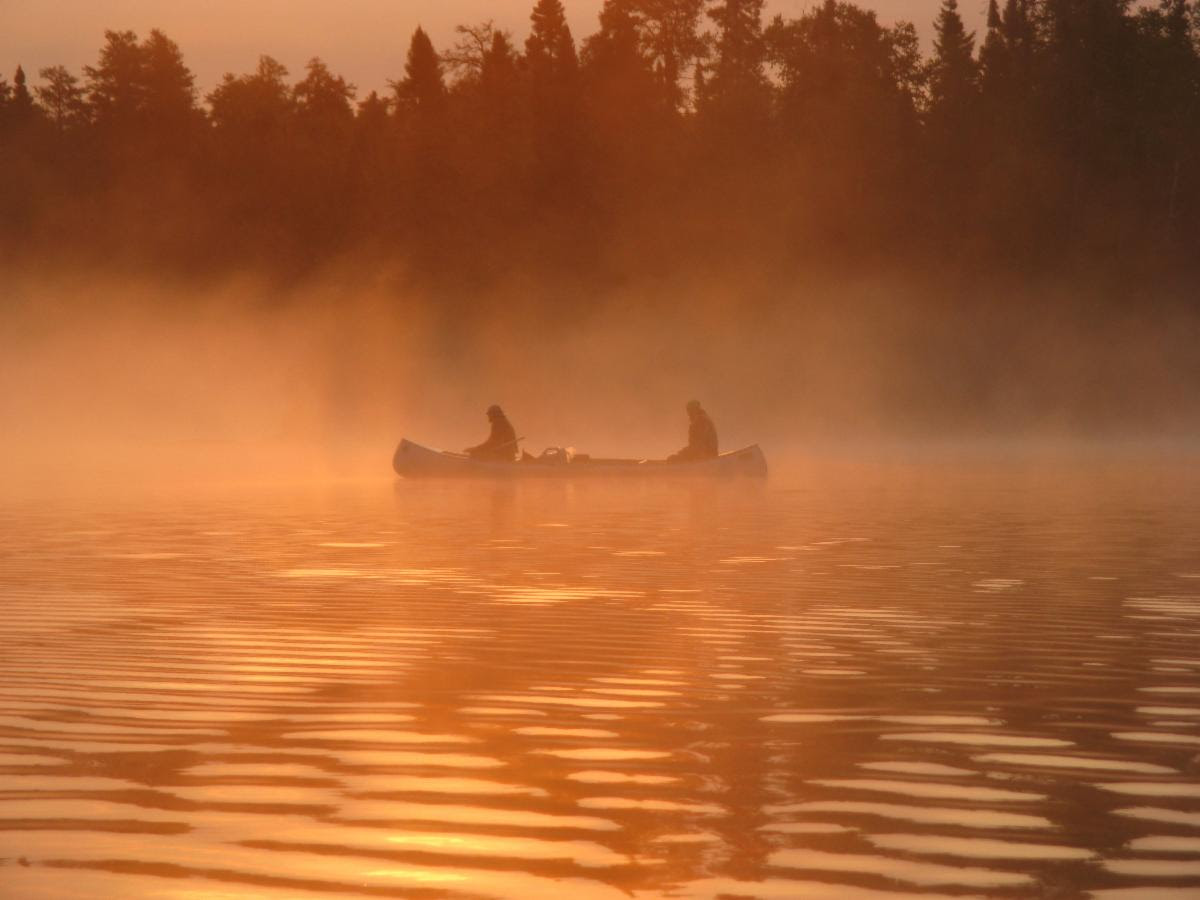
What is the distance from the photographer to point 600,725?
8172 mm

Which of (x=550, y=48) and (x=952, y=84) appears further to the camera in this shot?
(x=550, y=48)

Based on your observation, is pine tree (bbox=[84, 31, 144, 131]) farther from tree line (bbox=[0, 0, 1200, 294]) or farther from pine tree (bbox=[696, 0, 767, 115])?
pine tree (bbox=[696, 0, 767, 115])

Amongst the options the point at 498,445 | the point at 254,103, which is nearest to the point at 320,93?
the point at 254,103

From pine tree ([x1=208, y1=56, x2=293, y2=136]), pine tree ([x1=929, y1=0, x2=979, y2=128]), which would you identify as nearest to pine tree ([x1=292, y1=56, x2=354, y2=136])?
pine tree ([x1=208, y1=56, x2=293, y2=136])

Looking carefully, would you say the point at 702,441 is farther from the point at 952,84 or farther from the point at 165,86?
the point at 165,86

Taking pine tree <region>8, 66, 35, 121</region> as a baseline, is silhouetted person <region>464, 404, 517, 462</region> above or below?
below

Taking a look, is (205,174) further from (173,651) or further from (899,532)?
(173,651)

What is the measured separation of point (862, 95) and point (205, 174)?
33430mm

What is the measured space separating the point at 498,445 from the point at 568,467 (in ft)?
6.39

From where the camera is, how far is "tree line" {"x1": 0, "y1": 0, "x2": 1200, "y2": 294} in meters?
73.9

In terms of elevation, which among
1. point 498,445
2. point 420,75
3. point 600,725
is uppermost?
point 420,75

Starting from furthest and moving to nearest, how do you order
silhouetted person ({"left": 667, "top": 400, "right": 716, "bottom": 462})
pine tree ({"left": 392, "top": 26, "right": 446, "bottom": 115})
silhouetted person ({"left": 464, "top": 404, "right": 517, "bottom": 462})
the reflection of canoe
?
pine tree ({"left": 392, "top": 26, "right": 446, "bottom": 115})
silhouetted person ({"left": 464, "top": 404, "right": 517, "bottom": 462})
silhouetted person ({"left": 667, "top": 400, "right": 716, "bottom": 462})
the reflection of canoe

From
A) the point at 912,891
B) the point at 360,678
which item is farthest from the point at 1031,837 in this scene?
the point at 360,678

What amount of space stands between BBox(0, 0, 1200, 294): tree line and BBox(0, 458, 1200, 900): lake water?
194ft
